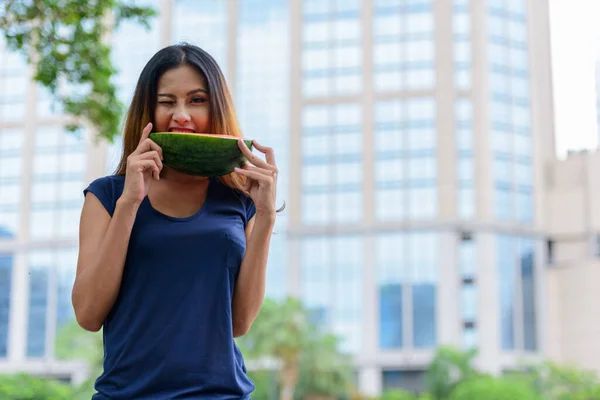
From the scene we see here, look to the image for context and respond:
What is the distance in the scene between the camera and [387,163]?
1884 inches

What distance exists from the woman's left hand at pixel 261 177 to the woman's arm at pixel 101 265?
206 mm

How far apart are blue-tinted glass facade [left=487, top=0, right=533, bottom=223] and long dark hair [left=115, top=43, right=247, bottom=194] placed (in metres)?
46.5

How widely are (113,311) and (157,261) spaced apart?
0.12 meters

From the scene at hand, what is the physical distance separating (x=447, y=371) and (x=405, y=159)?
10631 millimetres

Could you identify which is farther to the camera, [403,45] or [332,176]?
[403,45]

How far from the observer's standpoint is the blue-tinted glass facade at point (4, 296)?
2074 inches

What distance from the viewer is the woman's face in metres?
1.72

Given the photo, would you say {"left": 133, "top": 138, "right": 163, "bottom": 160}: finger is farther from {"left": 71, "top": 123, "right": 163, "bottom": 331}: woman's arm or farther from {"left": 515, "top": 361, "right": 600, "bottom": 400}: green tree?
{"left": 515, "top": 361, "right": 600, "bottom": 400}: green tree

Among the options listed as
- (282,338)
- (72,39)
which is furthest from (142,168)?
(282,338)

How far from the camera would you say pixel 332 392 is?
133ft

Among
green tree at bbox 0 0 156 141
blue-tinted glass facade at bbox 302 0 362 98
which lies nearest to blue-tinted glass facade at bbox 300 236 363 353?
blue-tinted glass facade at bbox 302 0 362 98

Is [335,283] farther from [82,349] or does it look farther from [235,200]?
[235,200]

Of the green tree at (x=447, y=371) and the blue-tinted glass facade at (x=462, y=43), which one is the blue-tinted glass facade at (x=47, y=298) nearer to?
the green tree at (x=447, y=371)

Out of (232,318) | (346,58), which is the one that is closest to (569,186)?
(346,58)
